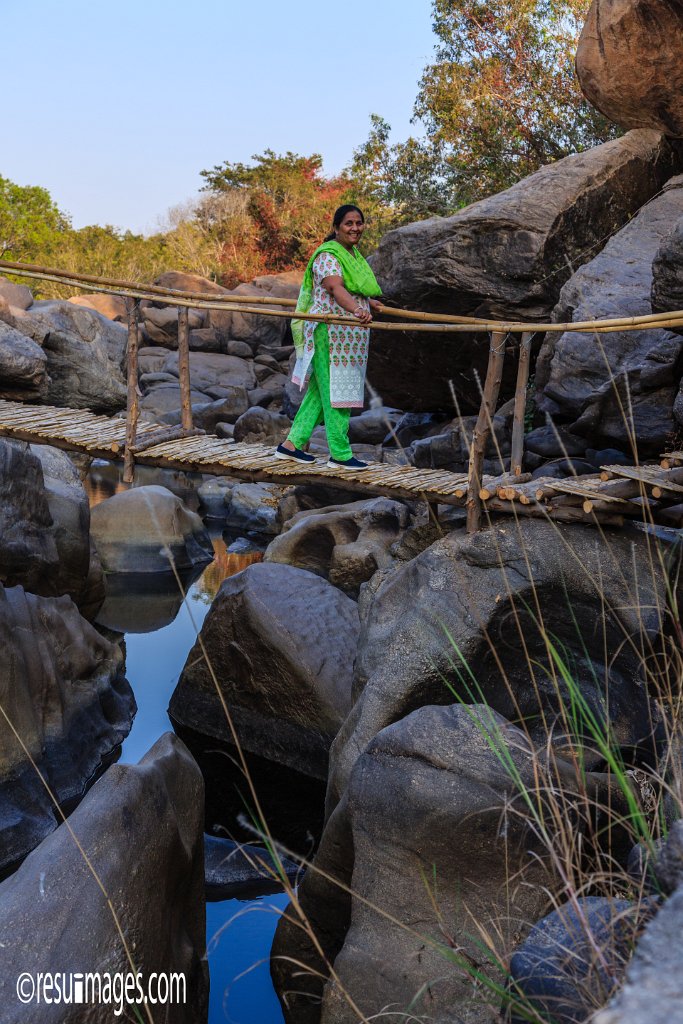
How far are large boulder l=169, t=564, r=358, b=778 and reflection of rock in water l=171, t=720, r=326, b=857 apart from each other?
7cm

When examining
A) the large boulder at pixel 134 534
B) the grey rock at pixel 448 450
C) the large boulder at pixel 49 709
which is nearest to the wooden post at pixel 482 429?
the large boulder at pixel 49 709

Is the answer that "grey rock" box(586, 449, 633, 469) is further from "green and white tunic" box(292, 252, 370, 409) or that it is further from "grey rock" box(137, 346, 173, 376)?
"grey rock" box(137, 346, 173, 376)

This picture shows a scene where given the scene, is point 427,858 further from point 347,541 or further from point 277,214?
point 277,214

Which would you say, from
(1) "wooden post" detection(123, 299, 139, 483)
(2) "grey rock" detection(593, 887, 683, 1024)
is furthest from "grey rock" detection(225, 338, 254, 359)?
(2) "grey rock" detection(593, 887, 683, 1024)

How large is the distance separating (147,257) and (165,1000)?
30.0m

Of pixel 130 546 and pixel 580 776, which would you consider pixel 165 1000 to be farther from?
pixel 130 546

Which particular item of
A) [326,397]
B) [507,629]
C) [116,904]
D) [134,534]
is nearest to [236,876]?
[507,629]

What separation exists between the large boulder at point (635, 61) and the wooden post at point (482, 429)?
169 inches

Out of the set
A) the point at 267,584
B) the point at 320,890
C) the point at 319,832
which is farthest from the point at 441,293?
the point at 320,890

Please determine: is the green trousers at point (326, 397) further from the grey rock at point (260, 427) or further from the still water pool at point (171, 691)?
the grey rock at point (260, 427)

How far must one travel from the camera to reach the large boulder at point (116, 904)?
3109mm

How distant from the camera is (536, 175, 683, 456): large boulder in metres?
8.30

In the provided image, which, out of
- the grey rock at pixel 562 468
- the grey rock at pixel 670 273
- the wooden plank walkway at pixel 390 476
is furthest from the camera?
the grey rock at pixel 562 468

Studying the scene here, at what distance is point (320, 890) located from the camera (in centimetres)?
400
